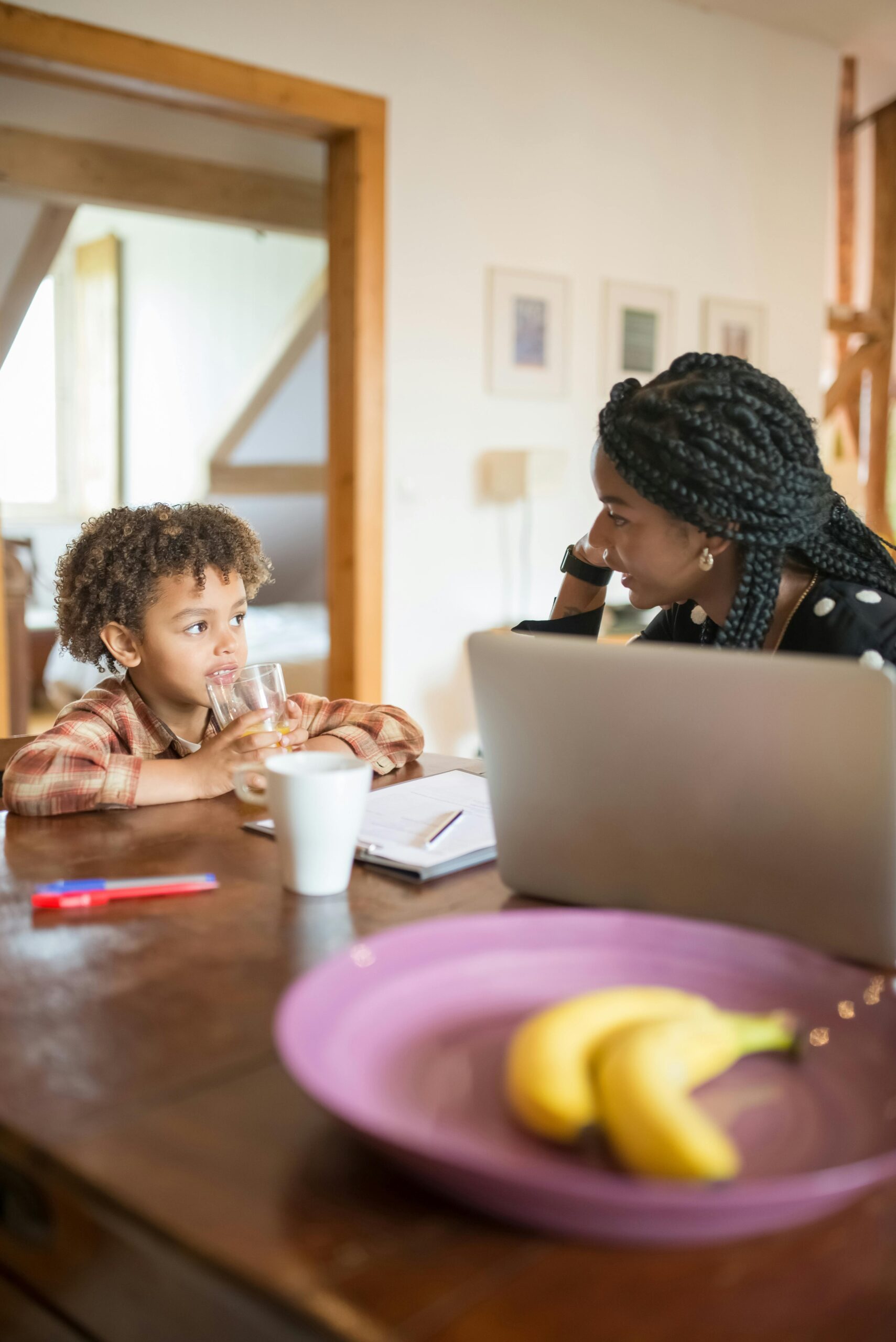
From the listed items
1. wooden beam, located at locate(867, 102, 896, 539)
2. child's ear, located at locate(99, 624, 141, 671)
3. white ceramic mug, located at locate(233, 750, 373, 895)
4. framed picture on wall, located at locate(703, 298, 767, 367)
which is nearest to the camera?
white ceramic mug, located at locate(233, 750, 373, 895)

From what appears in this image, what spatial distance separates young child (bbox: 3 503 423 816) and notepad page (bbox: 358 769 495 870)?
0.15 meters

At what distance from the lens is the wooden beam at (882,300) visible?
5.80 meters

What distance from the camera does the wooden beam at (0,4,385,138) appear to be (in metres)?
3.05

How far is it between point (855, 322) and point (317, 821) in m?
5.45

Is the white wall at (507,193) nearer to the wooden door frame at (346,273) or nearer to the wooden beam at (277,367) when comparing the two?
the wooden door frame at (346,273)

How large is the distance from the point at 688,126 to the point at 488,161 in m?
1.03

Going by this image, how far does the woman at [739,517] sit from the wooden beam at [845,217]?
15.1 ft

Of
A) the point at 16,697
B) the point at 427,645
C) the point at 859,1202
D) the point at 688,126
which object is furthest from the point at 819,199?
the point at 859,1202

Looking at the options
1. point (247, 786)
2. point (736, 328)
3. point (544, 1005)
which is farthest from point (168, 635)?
point (736, 328)

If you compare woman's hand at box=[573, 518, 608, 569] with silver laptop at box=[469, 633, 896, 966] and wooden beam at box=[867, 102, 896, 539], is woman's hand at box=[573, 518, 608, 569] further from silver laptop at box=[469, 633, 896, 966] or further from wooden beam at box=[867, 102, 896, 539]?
wooden beam at box=[867, 102, 896, 539]

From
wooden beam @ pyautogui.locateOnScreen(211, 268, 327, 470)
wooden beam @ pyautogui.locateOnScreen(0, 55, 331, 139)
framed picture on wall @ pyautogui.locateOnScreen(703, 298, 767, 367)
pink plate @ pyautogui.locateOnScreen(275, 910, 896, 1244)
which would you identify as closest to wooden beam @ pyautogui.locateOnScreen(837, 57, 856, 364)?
framed picture on wall @ pyautogui.locateOnScreen(703, 298, 767, 367)

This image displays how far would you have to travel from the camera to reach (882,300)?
5.83 m

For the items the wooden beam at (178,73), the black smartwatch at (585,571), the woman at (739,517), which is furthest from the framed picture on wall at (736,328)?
the woman at (739,517)

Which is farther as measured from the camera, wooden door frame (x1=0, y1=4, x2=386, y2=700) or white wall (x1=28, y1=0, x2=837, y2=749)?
white wall (x1=28, y1=0, x2=837, y2=749)
